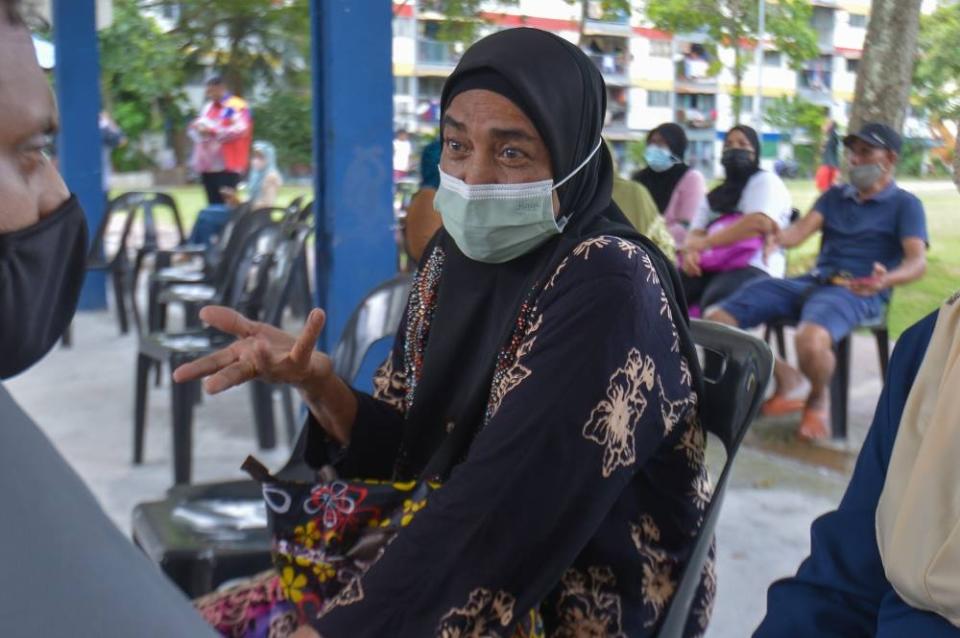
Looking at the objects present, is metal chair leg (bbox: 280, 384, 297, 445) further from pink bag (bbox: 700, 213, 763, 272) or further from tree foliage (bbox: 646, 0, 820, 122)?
tree foliage (bbox: 646, 0, 820, 122)

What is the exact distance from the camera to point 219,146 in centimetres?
1091

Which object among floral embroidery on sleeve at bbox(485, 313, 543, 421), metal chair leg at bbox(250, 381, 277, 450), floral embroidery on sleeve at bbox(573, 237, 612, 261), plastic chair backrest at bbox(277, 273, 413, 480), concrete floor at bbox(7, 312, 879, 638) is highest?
floral embroidery on sleeve at bbox(573, 237, 612, 261)

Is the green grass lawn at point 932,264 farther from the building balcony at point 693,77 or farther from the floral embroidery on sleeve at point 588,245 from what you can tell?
the floral embroidery on sleeve at point 588,245

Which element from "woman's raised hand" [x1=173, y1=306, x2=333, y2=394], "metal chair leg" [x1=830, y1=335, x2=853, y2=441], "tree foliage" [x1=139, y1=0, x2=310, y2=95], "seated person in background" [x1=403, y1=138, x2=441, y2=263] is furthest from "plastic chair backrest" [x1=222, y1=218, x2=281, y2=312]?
"tree foliage" [x1=139, y1=0, x2=310, y2=95]

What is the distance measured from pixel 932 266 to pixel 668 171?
5.70 meters

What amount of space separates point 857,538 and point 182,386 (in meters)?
2.90

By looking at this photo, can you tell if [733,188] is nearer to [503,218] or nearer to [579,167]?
[579,167]

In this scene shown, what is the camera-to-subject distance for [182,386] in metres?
3.88

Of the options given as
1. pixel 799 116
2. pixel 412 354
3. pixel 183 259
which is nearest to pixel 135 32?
pixel 799 116

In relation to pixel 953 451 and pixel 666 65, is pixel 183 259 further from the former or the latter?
pixel 666 65

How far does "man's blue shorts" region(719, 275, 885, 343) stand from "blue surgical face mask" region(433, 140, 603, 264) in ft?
9.94

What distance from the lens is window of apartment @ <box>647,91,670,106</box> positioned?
29062 mm

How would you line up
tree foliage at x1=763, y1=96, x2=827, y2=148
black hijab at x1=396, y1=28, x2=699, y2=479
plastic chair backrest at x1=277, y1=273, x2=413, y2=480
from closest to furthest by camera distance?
1. black hijab at x1=396, y1=28, x2=699, y2=479
2. plastic chair backrest at x1=277, y1=273, x2=413, y2=480
3. tree foliage at x1=763, y1=96, x2=827, y2=148

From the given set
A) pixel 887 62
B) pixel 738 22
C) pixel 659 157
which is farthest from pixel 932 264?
pixel 659 157
